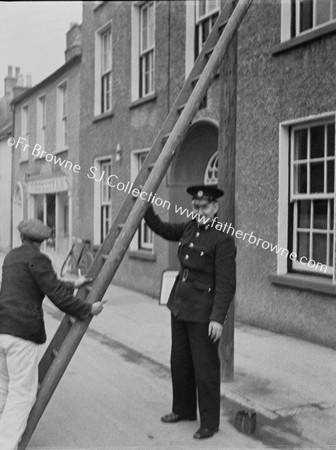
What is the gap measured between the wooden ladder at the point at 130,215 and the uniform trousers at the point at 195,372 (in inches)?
29.4

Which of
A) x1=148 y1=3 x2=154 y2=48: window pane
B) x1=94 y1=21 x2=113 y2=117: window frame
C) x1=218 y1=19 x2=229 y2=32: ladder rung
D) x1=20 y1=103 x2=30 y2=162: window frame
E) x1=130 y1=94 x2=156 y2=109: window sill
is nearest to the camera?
x1=218 y1=19 x2=229 y2=32: ladder rung

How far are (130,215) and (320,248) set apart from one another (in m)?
4.14

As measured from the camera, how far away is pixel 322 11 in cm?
812

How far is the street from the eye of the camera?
15.1 ft

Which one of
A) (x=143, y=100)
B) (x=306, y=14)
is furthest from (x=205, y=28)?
(x=306, y=14)

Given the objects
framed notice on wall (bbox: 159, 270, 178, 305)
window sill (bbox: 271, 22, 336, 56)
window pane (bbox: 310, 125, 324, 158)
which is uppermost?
window sill (bbox: 271, 22, 336, 56)

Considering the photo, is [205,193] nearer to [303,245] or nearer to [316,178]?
[316,178]

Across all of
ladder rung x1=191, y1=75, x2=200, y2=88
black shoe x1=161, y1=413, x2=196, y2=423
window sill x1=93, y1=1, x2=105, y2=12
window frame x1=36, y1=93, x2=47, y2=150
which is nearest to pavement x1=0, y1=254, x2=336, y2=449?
black shoe x1=161, y1=413, x2=196, y2=423

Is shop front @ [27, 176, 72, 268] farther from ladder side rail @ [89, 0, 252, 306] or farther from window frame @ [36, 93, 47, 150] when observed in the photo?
ladder side rail @ [89, 0, 252, 306]

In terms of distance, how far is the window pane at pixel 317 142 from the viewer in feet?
26.5

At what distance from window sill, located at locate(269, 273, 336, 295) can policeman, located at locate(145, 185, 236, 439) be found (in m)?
3.15

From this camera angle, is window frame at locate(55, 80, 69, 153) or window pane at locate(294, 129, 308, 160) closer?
window pane at locate(294, 129, 308, 160)

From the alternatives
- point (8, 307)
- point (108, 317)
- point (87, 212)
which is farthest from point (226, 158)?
point (87, 212)

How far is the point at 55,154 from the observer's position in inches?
664
